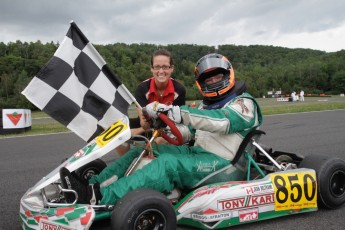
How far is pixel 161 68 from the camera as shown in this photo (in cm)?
390

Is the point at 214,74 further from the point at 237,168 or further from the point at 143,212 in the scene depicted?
the point at 143,212

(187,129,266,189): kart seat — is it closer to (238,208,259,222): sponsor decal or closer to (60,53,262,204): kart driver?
(60,53,262,204): kart driver

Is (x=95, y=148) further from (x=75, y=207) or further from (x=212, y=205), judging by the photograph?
(x=212, y=205)

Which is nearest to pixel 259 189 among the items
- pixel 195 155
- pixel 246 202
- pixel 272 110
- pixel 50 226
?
pixel 246 202

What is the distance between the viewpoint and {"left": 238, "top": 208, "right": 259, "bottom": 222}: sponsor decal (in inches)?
110

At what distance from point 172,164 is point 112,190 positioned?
48 cm

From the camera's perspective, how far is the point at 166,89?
4105 millimetres

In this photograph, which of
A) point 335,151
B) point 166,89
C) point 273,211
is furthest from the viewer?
point 335,151

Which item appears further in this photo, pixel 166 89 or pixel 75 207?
pixel 166 89

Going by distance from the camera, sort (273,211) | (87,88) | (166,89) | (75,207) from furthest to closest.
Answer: (166,89) < (87,88) < (273,211) < (75,207)

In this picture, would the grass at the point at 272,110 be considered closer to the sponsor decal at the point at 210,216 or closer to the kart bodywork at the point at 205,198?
the kart bodywork at the point at 205,198

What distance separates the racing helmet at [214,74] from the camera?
3.20 metres

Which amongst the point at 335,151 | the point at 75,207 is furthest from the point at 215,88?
the point at 335,151

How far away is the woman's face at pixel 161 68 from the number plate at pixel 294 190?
5.04 ft
